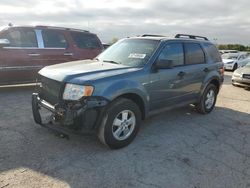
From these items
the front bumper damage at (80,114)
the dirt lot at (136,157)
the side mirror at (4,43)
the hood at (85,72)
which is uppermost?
the side mirror at (4,43)

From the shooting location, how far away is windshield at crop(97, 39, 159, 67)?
4.67 m

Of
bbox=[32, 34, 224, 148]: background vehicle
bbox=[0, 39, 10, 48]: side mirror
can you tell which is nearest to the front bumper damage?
bbox=[32, 34, 224, 148]: background vehicle

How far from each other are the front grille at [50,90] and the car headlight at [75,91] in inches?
6.5

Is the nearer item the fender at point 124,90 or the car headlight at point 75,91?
the car headlight at point 75,91

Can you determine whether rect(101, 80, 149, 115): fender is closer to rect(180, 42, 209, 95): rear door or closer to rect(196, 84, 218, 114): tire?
rect(180, 42, 209, 95): rear door

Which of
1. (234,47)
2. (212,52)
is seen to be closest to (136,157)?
(212,52)

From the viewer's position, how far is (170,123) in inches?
221

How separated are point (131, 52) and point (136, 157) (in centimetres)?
194

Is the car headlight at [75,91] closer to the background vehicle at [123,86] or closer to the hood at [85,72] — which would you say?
the background vehicle at [123,86]

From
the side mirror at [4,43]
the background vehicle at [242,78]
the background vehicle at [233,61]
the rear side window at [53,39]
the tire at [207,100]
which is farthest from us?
the background vehicle at [233,61]

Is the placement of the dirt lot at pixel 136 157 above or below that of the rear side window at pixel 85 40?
below

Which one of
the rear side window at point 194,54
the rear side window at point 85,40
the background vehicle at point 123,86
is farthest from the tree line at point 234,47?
the background vehicle at point 123,86

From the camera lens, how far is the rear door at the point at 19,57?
7.15 m

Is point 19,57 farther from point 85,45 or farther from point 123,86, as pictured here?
point 123,86
